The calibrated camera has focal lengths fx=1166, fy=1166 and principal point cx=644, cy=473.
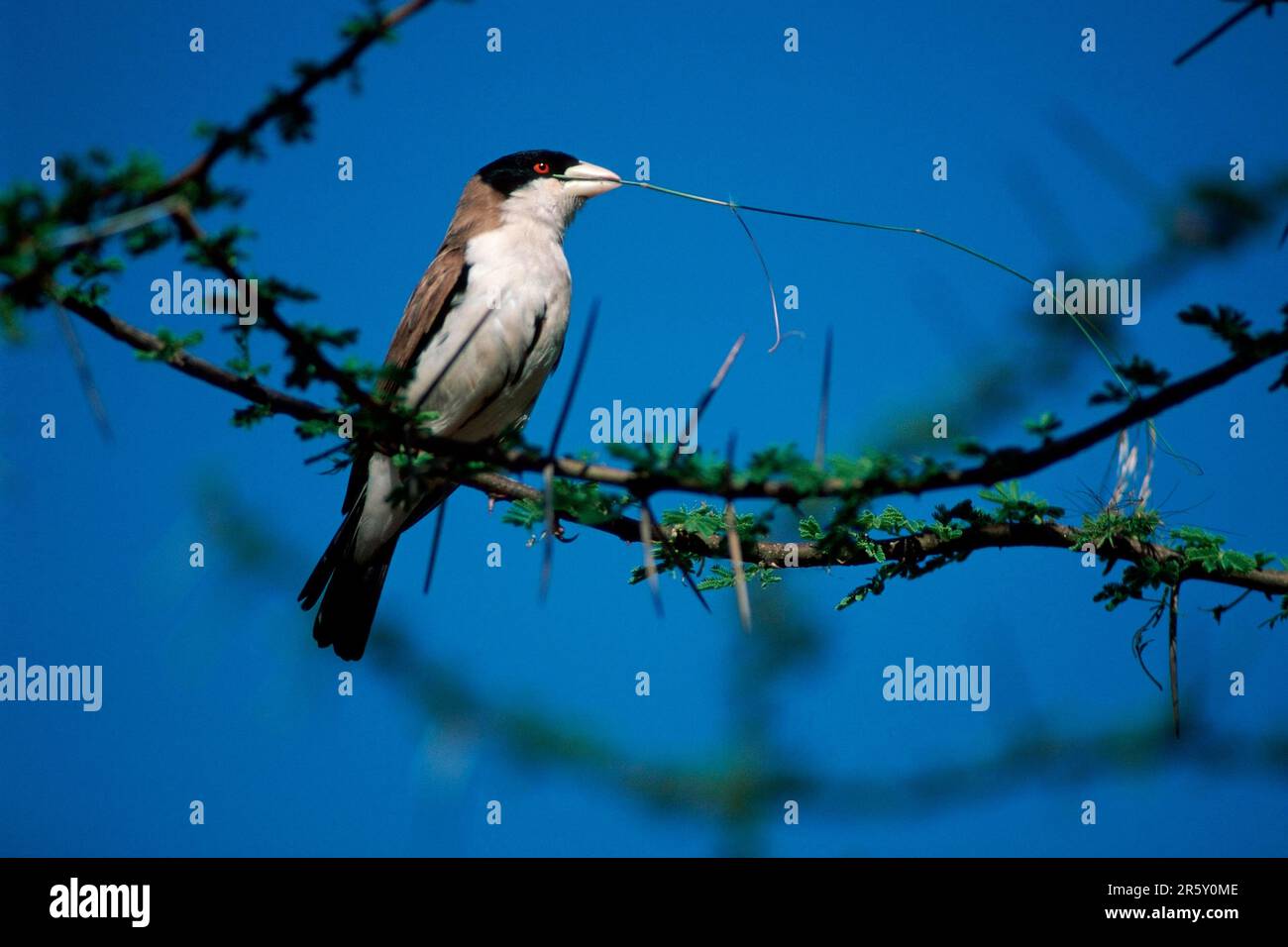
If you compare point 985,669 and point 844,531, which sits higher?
point 844,531

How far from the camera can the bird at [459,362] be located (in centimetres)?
446

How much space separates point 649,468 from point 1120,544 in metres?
1.33

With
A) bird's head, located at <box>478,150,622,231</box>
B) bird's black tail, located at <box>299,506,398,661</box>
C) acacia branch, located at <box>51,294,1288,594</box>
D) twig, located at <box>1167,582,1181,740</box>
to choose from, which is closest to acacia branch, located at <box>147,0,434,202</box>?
acacia branch, located at <box>51,294,1288,594</box>

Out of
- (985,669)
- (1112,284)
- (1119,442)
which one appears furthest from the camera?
(985,669)

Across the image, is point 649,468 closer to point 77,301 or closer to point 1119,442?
point 77,301

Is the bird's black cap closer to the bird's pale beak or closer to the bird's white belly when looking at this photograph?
the bird's pale beak

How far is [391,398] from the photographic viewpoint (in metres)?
2.15

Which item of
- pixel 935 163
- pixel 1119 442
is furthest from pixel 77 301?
pixel 935 163

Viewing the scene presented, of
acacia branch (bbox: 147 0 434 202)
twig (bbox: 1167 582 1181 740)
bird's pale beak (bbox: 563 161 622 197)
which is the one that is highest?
bird's pale beak (bbox: 563 161 622 197)

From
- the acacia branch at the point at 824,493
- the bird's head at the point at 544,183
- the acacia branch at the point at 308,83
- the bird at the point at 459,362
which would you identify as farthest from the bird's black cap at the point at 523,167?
the acacia branch at the point at 308,83

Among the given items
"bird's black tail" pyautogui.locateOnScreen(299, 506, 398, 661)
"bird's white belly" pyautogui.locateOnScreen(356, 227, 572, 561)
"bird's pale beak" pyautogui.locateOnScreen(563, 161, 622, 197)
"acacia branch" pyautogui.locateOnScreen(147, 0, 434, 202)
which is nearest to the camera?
"acacia branch" pyautogui.locateOnScreen(147, 0, 434, 202)

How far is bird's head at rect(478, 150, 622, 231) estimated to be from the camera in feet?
16.7

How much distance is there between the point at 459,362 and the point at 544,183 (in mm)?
1157

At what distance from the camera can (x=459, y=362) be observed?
14.5ft
